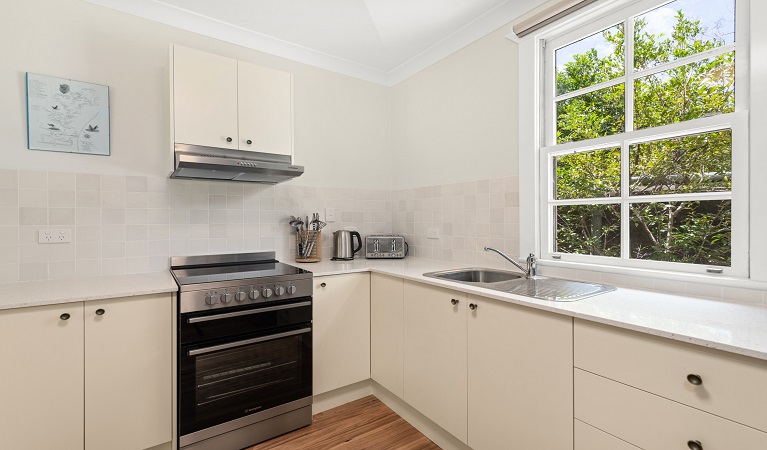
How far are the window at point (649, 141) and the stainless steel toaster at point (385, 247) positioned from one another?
1108 mm

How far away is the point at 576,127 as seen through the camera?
198cm

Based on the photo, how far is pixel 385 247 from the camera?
2834 millimetres

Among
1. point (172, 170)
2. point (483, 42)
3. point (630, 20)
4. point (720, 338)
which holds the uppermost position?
point (483, 42)

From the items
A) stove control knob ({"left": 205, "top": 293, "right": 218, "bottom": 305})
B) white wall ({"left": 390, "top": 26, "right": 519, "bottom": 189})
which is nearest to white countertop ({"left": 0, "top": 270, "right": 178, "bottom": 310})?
stove control knob ({"left": 205, "top": 293, "right": 218, "bottom": 305})

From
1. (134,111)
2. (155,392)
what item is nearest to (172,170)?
(134,111)

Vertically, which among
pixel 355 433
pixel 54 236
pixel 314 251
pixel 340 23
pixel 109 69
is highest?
pixel 340 23

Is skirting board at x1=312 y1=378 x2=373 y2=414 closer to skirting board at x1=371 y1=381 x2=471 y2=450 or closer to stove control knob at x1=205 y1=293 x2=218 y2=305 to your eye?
skirting board at x1=371 y1=381 x2=471 y2=450

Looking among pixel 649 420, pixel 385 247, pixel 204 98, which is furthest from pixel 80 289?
pixel 649 420

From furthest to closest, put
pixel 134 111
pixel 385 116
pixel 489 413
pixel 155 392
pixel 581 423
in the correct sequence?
pixel 385 116 → pixel 134 111 → pixel 155 392 → pixel 489 413 → pixel 581 423

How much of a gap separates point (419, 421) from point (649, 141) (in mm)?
1922

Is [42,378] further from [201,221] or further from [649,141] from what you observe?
[649,141]

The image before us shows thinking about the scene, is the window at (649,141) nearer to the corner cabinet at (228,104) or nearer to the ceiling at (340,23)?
the ceiling at (340,23)

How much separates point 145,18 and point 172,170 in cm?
103

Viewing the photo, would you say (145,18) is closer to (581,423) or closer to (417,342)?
(417,342)
